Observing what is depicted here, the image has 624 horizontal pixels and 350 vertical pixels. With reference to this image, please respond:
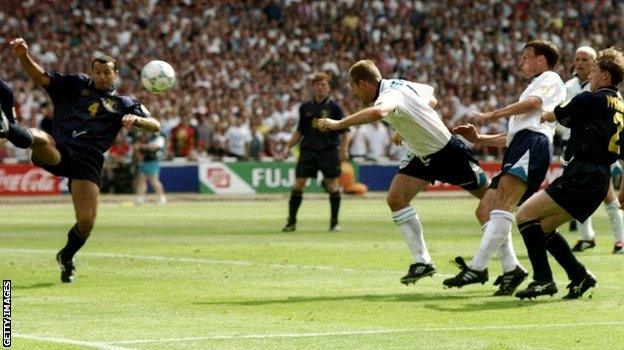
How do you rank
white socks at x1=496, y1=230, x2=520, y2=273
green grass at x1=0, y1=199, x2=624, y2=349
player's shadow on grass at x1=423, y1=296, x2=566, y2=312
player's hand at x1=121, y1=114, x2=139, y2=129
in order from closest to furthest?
green grass at x1=0, y1=199, x2=624, y2=349 → player's shadow on grass at x1=423, y1=296, x2=566, y2=312 → white socks at x1=496, y1=230, x2=520, y2=273 → player's hand at x1=121, y1=114, x2=139, y2=129

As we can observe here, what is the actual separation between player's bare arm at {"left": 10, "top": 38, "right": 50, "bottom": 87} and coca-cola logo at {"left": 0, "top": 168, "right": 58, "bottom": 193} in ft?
73.4

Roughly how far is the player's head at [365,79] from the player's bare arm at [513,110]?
4.30 feet

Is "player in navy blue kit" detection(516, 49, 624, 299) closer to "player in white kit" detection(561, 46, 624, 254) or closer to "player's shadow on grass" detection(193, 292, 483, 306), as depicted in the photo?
"player's shadow on grass" detection(193, 292, 483, 306)

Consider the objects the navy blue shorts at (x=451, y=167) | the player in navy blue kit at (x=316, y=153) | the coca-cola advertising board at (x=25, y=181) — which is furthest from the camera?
the coca-cola advertising board at (x=25, y=181)

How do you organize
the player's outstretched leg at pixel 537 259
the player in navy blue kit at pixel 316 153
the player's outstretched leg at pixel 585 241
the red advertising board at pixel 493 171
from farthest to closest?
the red advertising board at pixel 493 171
the player in navy blue kit at pixel 316 153
the player's outstretched leg at pixel 585 241
the player's outstretched leg at pixel 537 259

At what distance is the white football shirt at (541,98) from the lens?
1252 centimetres

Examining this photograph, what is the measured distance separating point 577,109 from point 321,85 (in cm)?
1115

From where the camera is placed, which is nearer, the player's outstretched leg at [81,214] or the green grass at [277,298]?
the green grass at [277,298]

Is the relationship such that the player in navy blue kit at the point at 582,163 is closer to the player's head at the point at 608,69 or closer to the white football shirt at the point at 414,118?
the player's head at the point at 608,69

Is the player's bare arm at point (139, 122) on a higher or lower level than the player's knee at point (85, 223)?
higher

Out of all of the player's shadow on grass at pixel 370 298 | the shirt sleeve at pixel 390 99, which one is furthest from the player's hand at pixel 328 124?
the player's shadow on grass at pixel 370 298

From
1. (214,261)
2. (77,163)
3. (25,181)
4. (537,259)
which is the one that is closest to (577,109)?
(537,259)

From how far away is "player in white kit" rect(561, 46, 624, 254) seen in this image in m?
16.8

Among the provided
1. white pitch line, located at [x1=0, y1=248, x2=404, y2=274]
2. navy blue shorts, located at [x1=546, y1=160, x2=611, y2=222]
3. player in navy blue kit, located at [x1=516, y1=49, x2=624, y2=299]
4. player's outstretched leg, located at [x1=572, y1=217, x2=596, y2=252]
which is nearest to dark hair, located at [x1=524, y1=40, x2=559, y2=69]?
player in navy blue kit, located at [x1=516, y1=49, x2=624, y2=299]
